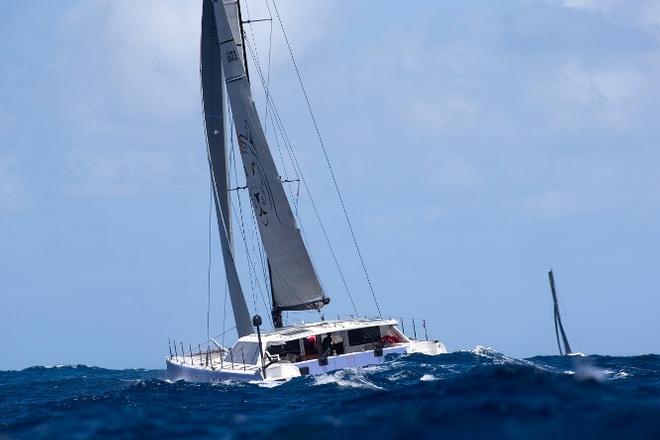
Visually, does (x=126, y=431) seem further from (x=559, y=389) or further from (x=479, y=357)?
(x=479, y=357)

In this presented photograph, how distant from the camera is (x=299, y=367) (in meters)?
25.6

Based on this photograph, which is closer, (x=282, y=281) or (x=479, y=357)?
(x=479, y=357)

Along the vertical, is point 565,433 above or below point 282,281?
below

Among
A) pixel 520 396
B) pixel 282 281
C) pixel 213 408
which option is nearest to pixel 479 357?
pixel 282 281

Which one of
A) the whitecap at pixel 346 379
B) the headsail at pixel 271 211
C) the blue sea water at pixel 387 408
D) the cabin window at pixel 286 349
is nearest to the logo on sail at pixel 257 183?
the headsail at pixel 271 211

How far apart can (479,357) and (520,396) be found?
15.9 metres

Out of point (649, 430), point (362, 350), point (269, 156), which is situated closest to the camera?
point (649, 430)

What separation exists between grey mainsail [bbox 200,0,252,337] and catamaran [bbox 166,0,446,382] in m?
0.04

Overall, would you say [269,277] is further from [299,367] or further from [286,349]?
[299,367]

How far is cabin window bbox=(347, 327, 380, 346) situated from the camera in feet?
94.5

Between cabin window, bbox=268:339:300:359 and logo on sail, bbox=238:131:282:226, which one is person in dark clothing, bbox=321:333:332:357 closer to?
cabin window, bbox=268:339:300:359

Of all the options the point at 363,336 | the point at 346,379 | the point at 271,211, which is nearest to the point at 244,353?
the point at 363,336

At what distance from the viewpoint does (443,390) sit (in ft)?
51.0

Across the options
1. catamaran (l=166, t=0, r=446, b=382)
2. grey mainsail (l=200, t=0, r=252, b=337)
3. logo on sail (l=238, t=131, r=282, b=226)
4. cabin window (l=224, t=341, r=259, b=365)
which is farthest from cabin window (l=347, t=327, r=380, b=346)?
grey mainsail (l=200, t=0, r=252, b=337)
